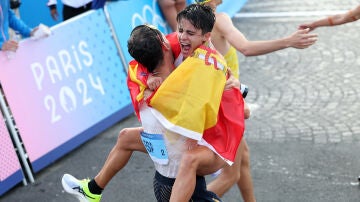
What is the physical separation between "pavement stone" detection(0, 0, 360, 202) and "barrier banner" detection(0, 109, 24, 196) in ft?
0.34

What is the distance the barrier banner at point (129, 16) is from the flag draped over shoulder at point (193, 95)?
397cm

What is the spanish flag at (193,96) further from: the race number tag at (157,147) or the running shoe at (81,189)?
the running shoe at (81,189)

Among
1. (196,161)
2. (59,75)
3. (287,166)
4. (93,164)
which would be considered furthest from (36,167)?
(196,161)

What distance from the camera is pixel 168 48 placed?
358cm

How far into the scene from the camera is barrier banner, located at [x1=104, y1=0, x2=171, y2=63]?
23.9 feet

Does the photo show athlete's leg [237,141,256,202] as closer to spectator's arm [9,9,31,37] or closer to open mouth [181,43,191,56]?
open mouth [181,43,191,56]

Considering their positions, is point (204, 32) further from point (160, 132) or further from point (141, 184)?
point (141, 184)

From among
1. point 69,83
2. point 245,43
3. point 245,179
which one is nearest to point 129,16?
point 69,83

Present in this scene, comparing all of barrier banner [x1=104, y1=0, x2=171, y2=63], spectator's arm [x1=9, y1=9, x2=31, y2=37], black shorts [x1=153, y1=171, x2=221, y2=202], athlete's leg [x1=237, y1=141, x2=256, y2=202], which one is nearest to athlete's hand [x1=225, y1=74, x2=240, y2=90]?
black shorts [x1=153, y1=171, x2=221, y2=202]

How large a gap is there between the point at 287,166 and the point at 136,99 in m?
2.53

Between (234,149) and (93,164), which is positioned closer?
(234,149)

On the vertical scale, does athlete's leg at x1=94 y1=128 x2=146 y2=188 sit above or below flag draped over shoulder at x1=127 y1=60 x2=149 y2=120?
below

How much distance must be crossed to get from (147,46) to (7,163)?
279 centimetres

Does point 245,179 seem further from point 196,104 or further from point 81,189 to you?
point 196,104
